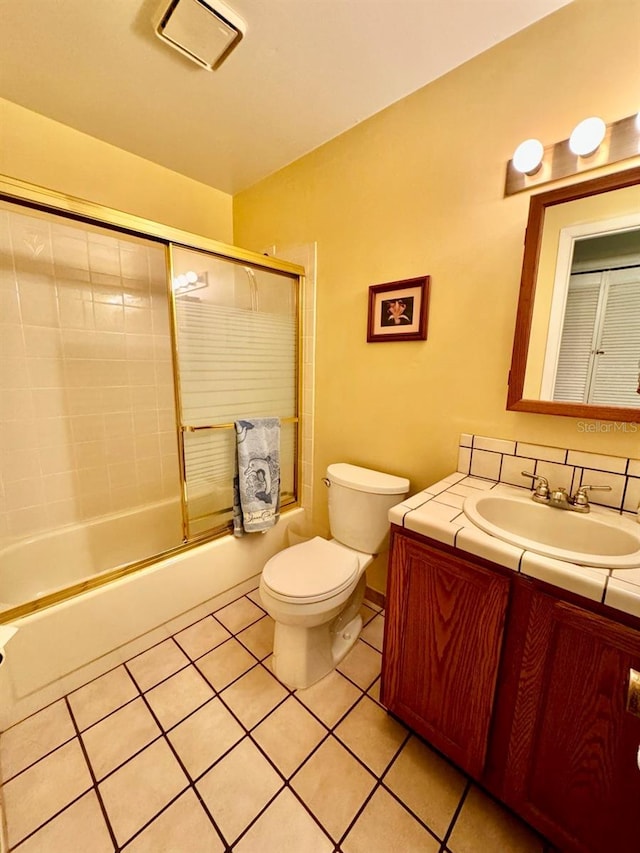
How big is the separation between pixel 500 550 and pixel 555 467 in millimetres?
532

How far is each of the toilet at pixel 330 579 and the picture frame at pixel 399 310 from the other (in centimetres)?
66

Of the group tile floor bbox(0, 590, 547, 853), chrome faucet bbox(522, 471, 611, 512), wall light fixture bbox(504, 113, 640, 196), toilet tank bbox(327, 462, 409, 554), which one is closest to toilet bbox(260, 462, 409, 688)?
toilet tank bbox(327, 462, 409, 554)

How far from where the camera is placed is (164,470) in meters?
2.22

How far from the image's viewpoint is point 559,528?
1069mm

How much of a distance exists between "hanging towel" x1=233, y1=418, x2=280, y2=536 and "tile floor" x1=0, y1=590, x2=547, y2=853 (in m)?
0.66

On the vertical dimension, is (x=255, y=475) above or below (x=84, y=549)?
above

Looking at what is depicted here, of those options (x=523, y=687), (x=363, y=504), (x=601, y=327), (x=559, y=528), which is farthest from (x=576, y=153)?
(x=523, y=687)

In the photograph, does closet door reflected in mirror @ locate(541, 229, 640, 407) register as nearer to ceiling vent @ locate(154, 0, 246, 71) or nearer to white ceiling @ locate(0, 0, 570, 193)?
white ceiling @ locate(0, 0, 570, 193)

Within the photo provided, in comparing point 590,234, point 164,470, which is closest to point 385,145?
point 590,234

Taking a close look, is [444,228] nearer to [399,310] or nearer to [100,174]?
[399,310]

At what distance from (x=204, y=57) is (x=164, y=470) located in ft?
6.62

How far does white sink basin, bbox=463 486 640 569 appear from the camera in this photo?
31.3 inches

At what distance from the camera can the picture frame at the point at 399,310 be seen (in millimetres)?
1449

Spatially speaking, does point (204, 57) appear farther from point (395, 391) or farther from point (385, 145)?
point (395, 391)
